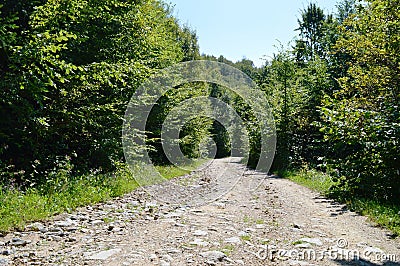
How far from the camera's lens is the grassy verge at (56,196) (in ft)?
22.1

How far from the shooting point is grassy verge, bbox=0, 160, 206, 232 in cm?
673

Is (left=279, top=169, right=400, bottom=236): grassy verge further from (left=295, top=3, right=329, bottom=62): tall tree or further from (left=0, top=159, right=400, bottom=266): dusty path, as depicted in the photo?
(left=295, top=3, right=329, bottom=62): tall tree

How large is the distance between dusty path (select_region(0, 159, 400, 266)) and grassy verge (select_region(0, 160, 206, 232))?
0.32 metres

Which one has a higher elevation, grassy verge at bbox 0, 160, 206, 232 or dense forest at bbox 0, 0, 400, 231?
dense forest at bbox 0, 0, 400, 231

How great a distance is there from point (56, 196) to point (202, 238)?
13.9 feet

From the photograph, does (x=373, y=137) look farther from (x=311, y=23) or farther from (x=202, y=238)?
(x=311, y=23)

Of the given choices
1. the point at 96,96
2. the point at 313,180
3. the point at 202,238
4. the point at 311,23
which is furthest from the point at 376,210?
the point at 311,23

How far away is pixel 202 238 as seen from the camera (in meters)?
6.11

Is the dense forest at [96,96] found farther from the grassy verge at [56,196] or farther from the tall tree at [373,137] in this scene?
the grassy verge at [56,196]

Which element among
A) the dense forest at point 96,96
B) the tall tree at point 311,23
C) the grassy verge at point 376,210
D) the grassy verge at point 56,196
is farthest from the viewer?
the tall tree at point 311,23

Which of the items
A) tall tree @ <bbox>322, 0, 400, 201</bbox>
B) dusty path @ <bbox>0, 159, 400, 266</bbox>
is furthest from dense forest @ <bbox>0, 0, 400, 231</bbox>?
dusty path @ <bbox>0, 159, 400, 266</bbox>

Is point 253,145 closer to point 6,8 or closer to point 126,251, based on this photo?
point 6,8

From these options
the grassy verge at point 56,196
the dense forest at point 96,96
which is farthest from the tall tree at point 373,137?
the grassy verge at point 56,196

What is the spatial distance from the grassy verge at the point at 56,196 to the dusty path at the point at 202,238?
0.32 meters
